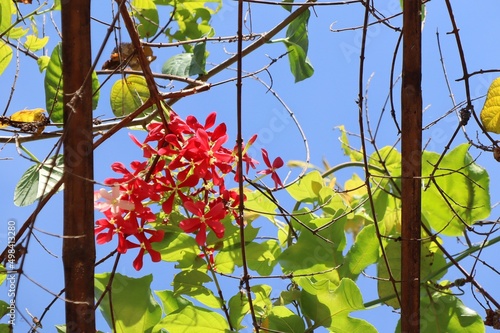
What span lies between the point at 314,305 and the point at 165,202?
27cm

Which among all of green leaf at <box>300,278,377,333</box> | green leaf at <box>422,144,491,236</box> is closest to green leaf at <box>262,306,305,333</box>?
green leaf at <box>300,278,377,333</box>

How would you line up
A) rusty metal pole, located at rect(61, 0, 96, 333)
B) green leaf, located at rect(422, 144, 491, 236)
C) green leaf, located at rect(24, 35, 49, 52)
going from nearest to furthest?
rusty metal pole, located at rect(61, 0, 96, 333) < green leaf, located at rect(422, 144, 491, 236) < green leaf, located at rect(24, 35, 49, 52)

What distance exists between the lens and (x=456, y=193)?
3.53ft

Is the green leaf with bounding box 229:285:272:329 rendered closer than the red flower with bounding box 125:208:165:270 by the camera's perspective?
No

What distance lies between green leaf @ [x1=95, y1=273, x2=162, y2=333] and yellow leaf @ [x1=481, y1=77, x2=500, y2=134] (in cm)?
54

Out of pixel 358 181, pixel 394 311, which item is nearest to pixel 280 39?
pixel 358 181

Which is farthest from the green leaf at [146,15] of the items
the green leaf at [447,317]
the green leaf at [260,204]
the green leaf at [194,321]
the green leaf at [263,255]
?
the green leaf at [447,317]

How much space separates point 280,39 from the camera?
4.08 feet

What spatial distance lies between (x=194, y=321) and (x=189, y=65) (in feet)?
1.40

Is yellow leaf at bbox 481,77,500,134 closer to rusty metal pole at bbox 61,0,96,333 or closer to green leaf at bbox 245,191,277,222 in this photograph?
green leaf at bbox 245,191,277,222

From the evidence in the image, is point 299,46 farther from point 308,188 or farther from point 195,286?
point 195,286

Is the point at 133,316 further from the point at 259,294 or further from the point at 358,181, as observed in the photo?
the point at 358,181

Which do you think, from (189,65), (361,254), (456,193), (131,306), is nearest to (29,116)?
(189,65)

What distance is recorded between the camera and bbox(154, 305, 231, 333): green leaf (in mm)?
971
